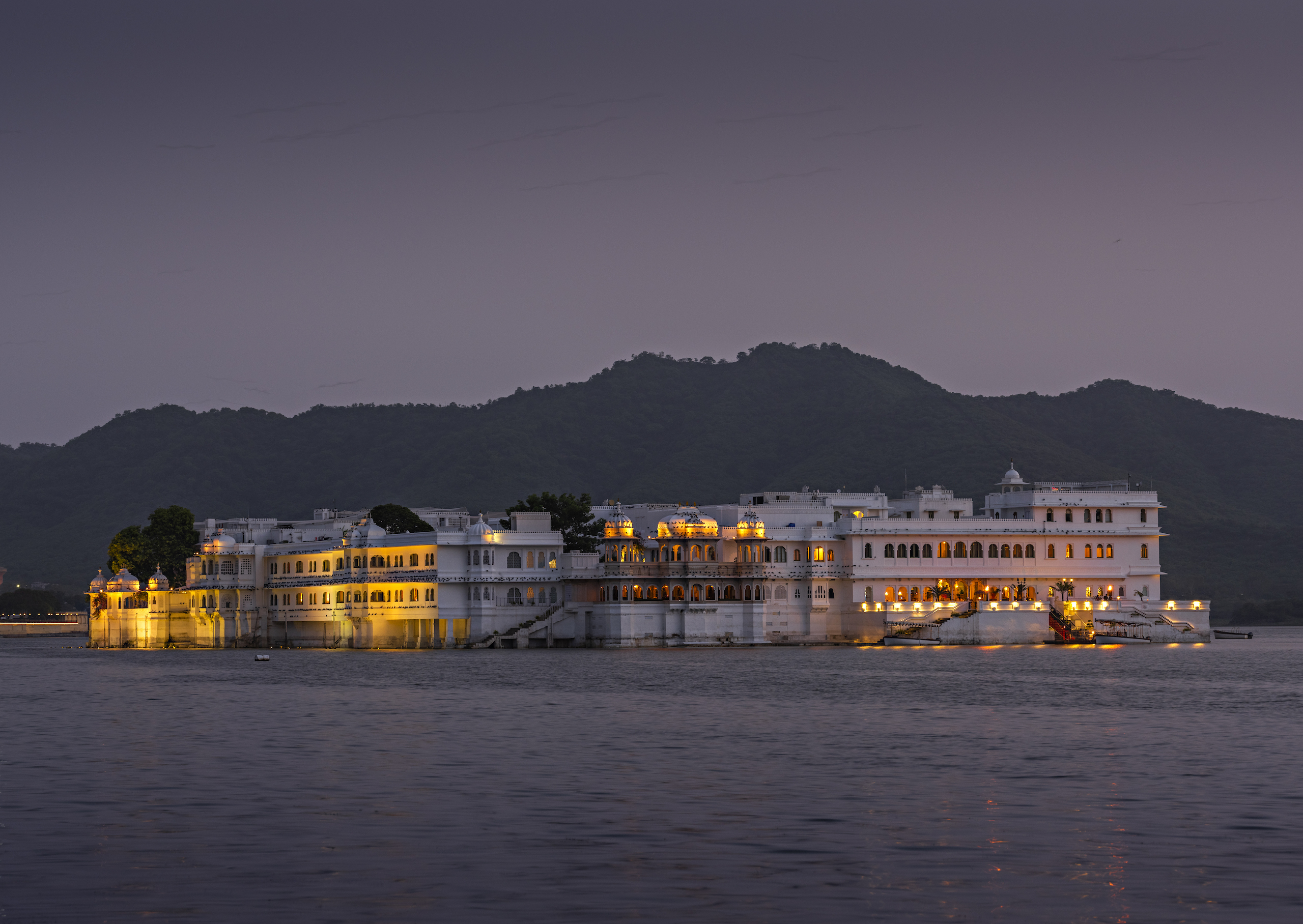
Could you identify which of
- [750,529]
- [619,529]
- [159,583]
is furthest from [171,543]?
[750,529]

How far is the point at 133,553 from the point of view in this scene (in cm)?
16725

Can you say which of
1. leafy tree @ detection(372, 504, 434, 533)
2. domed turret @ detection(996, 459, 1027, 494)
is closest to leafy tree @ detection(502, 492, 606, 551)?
leafy tree @ detection(372, 504, 434, 533)

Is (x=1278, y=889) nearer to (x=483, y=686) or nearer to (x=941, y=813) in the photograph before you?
(x=941, y=813)

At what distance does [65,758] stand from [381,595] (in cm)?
9321

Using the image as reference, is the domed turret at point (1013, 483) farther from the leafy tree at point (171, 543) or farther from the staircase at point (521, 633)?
the leafy tree at point (171, 543)

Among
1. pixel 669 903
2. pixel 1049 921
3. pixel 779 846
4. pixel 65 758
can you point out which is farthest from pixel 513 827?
pixel 65 758

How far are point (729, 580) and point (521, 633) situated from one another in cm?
1712

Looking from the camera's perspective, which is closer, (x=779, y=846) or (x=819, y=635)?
(x=779, y=846)

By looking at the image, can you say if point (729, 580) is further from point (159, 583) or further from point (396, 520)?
point (159, 583)

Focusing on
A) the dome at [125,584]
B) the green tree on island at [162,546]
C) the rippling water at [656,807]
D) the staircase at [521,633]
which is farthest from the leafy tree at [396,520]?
the rippling water at [656,807]

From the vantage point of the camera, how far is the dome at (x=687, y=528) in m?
137

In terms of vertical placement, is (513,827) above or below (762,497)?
below

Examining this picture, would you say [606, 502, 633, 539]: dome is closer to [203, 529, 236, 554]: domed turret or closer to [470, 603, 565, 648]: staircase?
[470, 603, 565, 648]: staircase

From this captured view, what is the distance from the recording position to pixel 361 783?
38.8 meters
